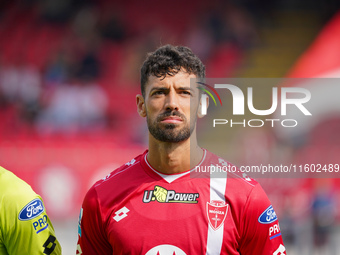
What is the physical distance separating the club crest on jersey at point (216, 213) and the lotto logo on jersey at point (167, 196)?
0.31ft

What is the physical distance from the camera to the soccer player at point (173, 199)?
106 inches

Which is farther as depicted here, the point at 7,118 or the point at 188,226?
the point at 7,118

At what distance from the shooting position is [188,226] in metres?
2.70

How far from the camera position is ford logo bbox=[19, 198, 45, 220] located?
9.11ft

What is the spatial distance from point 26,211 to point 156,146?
0.80 m

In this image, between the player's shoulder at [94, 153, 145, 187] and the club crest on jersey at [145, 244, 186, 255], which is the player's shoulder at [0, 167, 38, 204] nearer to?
the player's shoulder at [94, 153, 145, 187]

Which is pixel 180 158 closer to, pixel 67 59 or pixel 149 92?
pixel 149 92

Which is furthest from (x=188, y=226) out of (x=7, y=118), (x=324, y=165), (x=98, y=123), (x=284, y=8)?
(x=284, y=8)

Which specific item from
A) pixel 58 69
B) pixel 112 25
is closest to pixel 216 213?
pixel 58 69

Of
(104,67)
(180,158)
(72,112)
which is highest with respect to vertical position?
(104,67)

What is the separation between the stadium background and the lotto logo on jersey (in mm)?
6288

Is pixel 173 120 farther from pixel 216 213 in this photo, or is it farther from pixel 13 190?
pixel 13 190

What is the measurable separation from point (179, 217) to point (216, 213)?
0.20 meters

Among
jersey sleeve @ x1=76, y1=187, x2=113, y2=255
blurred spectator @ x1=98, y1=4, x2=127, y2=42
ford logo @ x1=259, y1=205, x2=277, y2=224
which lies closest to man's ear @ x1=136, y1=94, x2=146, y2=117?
jersey sleeve @ x1=76, y1=187, x2=113, y2=255
